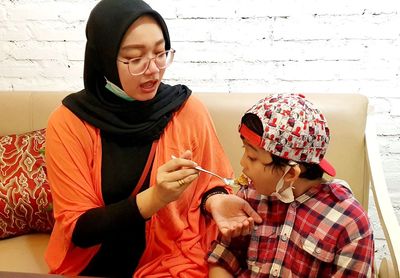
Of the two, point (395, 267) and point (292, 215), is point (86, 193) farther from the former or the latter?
point (395, 267)

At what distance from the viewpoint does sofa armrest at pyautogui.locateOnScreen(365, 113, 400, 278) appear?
4.28 ft

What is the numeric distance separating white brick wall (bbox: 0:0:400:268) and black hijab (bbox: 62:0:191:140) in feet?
1.80

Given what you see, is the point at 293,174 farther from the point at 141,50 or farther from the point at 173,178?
the point at 141,50

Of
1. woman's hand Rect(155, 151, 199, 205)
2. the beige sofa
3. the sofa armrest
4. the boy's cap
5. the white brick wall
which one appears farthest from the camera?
the white brick wall

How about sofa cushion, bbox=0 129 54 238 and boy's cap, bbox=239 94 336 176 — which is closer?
boy's cap, bbox=239 94 336 176

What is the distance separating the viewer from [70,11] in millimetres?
2008

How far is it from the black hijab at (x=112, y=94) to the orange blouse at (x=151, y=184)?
4cm

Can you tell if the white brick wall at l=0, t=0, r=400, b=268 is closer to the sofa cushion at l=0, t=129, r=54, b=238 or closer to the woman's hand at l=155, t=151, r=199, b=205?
the sofa cushion at l=0, t=129, r=54, b=238

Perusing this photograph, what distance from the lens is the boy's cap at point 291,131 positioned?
1068mm

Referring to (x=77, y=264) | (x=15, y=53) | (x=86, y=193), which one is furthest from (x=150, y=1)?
(x=77, y=264)

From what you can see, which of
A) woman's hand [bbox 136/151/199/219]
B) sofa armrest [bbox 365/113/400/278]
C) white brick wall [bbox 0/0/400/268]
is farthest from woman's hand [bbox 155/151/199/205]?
white brick wall [bbox 0/0/400/268]

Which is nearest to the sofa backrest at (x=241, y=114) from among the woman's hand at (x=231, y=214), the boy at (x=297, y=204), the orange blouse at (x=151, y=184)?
the orange blouse at (x=151, y=184)

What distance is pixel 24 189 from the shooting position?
1.77m

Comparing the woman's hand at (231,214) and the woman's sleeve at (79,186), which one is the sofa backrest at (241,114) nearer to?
the woman's hand at (231,214)
